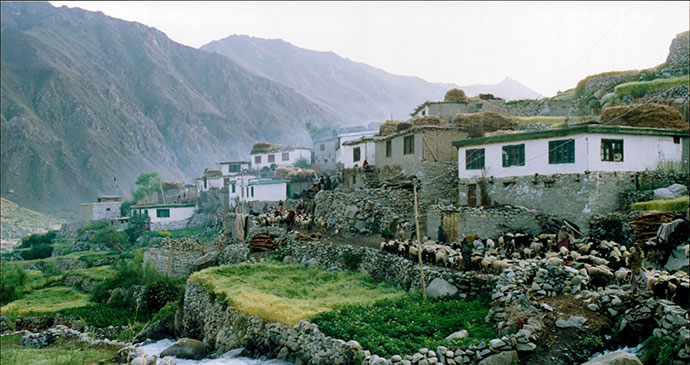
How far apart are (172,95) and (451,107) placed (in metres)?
127

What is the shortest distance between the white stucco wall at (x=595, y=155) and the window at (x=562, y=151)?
0.14m

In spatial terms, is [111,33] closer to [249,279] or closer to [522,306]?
[249,279]

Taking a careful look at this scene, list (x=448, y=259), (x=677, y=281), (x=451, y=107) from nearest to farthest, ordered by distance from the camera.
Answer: (x=677, y=281), (x=448, y=259), (x=451, y=107)

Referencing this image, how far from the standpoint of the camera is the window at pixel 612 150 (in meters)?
22.1

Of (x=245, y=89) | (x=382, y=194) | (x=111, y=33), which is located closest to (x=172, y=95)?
(x=245, y=89)

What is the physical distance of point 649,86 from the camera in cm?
3294

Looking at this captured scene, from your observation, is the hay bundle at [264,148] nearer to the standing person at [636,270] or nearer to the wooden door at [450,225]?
the wooden door at [450,225]

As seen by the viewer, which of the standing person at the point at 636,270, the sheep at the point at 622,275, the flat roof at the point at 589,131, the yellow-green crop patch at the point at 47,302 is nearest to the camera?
the standing person at the point at 636,270

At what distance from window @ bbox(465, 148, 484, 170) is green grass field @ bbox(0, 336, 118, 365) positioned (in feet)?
63.9

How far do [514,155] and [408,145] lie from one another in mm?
8553

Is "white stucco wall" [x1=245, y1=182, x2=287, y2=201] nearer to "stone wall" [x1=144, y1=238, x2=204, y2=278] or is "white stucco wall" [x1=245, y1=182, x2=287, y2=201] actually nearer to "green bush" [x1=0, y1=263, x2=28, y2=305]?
"stone wall" [x1=144, y1=238, x2=204, y2=278]

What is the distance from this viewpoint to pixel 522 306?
48.8 ft

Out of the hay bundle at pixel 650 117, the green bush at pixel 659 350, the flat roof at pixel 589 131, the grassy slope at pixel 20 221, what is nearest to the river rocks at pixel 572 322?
the green bush at pixel 659 350

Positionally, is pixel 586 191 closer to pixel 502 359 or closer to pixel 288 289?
pixel 502 359
